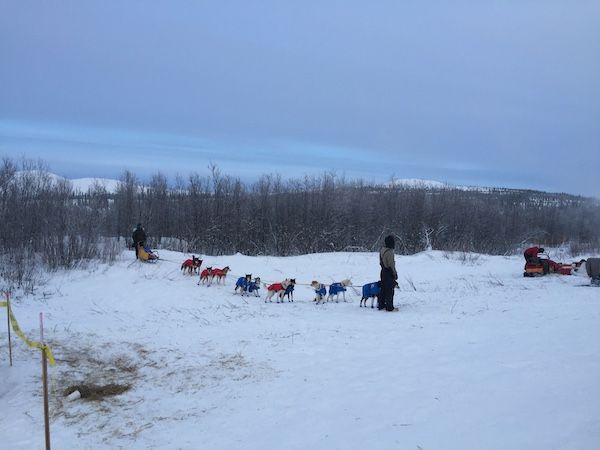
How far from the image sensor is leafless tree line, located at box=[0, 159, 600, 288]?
119 feet

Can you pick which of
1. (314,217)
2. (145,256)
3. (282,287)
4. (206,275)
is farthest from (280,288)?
(314,217)

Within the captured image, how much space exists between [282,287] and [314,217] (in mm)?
31925

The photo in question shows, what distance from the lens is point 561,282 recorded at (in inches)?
539

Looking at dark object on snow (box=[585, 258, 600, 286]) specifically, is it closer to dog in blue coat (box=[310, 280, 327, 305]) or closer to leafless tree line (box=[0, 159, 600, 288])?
dog in blue coat (box=[310, 280, 327, 305])

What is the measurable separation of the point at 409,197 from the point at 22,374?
157 feet

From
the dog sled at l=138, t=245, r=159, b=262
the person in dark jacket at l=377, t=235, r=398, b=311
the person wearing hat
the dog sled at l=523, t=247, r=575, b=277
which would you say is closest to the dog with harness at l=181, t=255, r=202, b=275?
the dog sled at l=138, t=245, r=159, b=262

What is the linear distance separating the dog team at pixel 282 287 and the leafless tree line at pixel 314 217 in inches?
480

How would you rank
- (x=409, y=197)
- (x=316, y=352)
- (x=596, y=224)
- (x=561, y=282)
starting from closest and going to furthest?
1. (x=316, y=352)
2. (x=561, y=282)
3. (x=596, y=224)
4. (x=409, y=197)

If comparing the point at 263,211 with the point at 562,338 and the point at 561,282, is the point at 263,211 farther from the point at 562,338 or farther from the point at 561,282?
the point at 562,338

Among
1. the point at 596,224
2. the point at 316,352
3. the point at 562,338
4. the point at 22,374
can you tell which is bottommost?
the point at 22,374

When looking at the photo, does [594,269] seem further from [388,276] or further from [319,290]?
[319,290]

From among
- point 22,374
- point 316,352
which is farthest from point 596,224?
point 22,374

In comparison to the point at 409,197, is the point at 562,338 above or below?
below

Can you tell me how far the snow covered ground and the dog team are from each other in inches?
19.2
